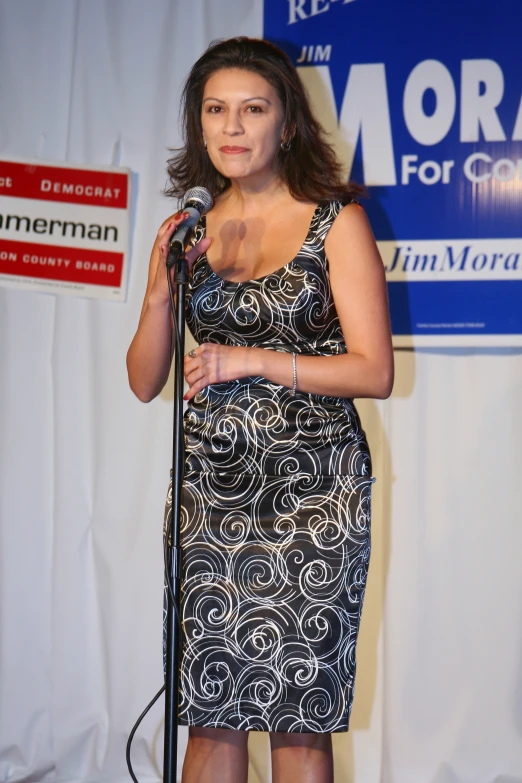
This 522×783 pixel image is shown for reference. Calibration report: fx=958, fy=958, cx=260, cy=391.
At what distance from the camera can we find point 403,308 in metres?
2.99

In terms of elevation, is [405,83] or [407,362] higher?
[405,83]

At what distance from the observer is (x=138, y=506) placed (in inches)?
124

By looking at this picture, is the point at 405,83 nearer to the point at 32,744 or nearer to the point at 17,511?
the point at 17,511

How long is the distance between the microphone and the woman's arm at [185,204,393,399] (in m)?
0.29

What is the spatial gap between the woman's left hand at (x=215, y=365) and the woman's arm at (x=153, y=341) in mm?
131

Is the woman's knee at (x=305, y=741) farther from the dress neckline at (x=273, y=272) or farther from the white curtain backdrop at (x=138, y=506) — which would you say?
the white curtain backdrop at (x=138, y=506)

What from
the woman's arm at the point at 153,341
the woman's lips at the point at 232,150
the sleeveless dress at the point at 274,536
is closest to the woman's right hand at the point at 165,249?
the woman's arm at the point at 153,341

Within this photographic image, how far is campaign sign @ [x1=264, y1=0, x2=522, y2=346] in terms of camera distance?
2.94m

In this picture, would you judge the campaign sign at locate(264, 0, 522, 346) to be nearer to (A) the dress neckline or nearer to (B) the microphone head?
(A) the dress neckline

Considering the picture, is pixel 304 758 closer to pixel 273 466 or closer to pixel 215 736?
pixel 215 736

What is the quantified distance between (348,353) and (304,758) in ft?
2.64

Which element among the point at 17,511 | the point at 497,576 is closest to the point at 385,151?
the point at 497,576

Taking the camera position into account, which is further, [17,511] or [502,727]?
[17,511]

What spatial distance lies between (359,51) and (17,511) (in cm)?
187
